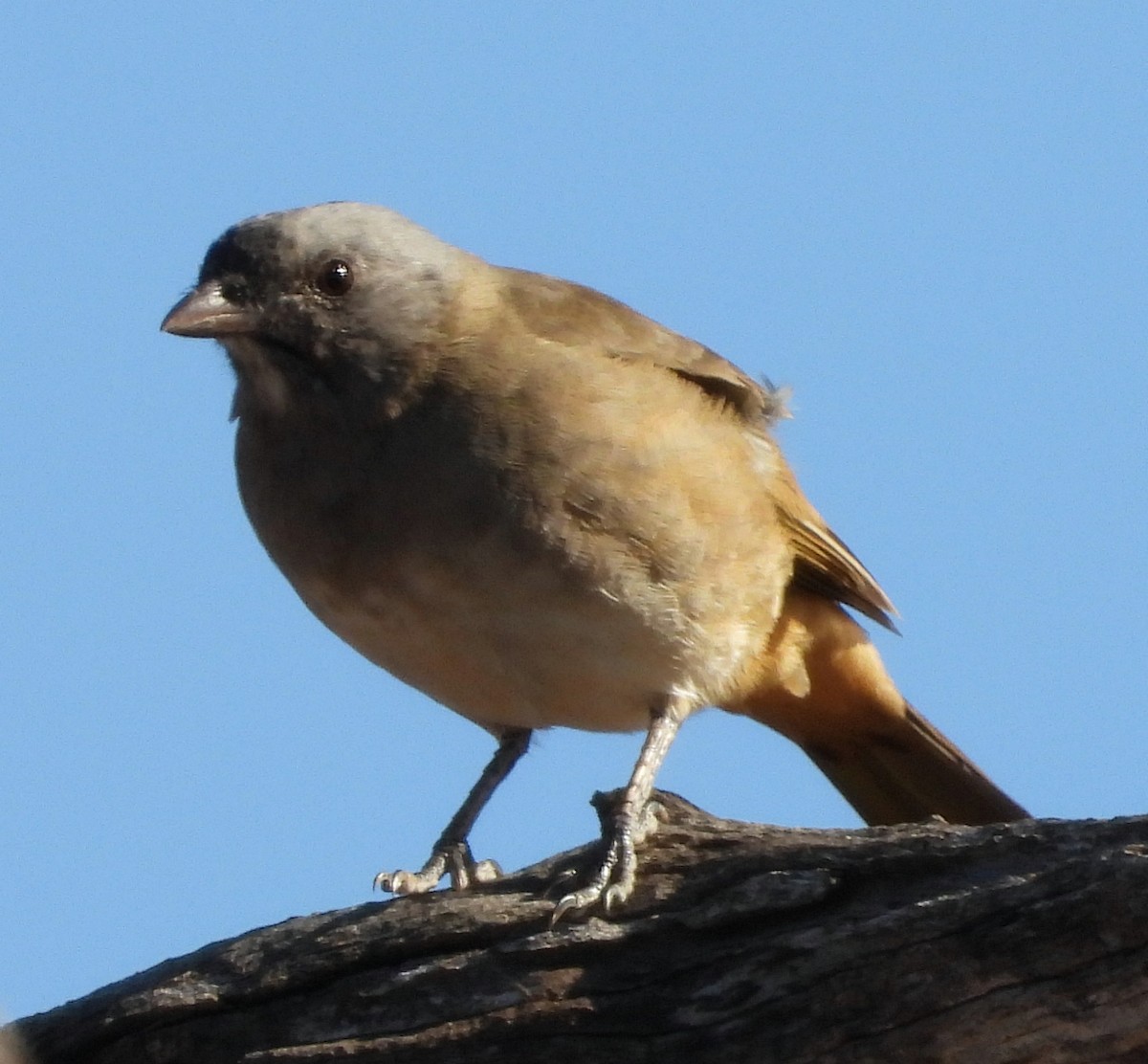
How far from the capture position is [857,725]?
646 cm

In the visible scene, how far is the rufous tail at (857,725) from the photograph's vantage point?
609 cm

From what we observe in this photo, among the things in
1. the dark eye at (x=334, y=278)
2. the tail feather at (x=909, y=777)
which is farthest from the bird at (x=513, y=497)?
the tail feather at (x=909, y=777)

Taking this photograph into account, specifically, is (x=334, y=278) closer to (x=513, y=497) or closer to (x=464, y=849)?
(x=513, y=497)

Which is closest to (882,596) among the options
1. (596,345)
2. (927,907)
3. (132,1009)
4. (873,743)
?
(873,743)

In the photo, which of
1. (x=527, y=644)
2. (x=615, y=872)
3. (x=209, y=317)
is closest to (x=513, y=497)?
(x=527, y=644)

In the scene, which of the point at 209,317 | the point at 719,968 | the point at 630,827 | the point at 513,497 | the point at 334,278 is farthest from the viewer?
the point at 334,278

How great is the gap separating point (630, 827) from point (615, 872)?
21 cm

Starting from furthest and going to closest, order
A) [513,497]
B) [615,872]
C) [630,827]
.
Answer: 1. [513,497]
2. [630,827]
3. [615,872]

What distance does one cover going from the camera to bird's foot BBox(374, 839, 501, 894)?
5.37 metres

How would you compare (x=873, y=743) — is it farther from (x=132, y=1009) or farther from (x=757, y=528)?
(x=132, y=1009)

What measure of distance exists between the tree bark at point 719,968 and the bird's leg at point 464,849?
419 mm

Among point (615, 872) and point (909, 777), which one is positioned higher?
point (909, 777)

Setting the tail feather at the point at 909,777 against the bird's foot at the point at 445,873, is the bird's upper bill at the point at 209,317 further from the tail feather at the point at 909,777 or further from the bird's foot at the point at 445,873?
the tail feather at the point at 909,777

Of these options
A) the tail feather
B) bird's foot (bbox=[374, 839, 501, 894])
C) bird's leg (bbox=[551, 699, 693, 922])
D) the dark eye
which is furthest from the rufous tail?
the dark eye
